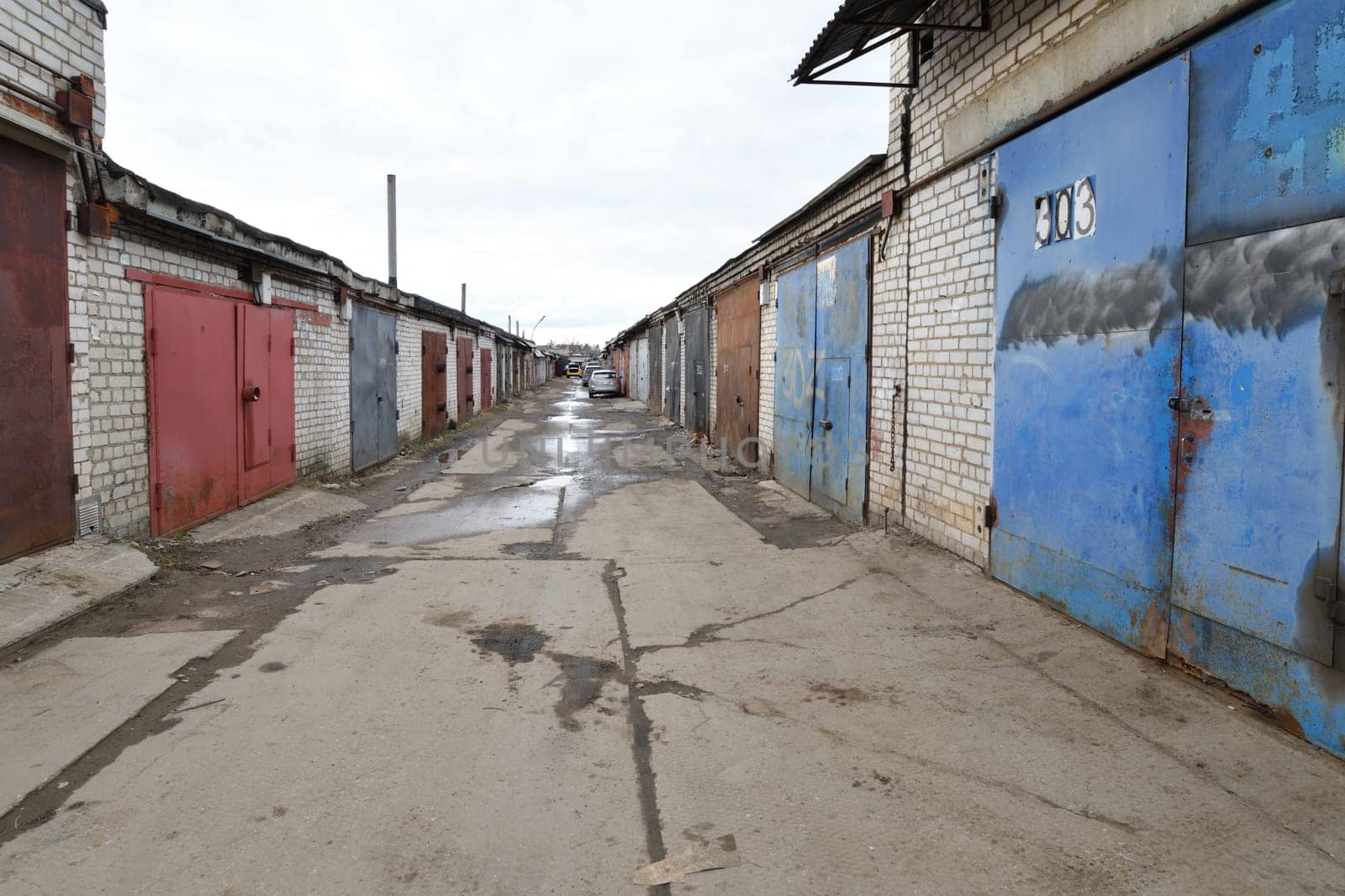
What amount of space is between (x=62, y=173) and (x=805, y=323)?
7.25 metres

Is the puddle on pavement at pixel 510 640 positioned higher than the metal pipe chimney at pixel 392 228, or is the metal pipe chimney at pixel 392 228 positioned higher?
the metal pipe chimney at pixel 392 228

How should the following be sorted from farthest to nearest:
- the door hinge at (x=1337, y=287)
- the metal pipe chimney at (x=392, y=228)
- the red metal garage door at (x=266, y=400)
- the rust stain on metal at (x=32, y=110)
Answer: the metal pipe chimney at (x=392, y=228), the red metal garage door at (x=266, y=400), the rust stain on metal at (x=32, y=110), the door hinge at (x=1337, y=287)

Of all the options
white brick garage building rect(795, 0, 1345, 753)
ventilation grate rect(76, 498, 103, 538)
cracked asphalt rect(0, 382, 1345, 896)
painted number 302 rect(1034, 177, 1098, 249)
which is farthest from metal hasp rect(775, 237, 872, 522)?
ventilation grate rect(76, 498, 103, 538)

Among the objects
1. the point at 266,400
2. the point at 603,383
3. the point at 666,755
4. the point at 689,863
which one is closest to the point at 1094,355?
the point at 666,755

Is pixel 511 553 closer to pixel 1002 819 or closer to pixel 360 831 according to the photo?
pixel 360 831

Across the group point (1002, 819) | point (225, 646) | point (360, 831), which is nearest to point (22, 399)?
point (225, 646)

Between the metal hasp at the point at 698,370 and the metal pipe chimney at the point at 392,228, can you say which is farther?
the metal pipe chimney at the point at 392,228

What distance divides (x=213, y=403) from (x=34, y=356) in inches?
89.4

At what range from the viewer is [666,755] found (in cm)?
320

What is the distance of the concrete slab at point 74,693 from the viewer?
3.10 m

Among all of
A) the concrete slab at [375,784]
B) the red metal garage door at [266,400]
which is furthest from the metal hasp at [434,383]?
the concrete slab at [375,784]

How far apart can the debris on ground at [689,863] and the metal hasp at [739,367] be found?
9.80 metres

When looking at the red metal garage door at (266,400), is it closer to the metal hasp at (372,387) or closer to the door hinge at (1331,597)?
the metal hasp at (372,387)

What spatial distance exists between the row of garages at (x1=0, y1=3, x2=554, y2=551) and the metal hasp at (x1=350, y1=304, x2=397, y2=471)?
60.6 inches
